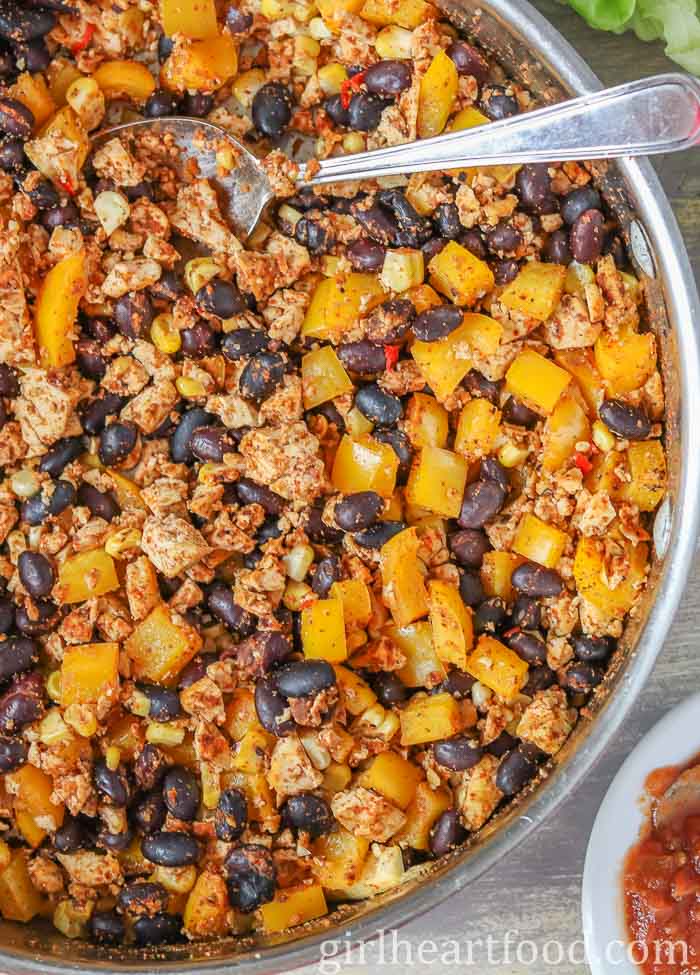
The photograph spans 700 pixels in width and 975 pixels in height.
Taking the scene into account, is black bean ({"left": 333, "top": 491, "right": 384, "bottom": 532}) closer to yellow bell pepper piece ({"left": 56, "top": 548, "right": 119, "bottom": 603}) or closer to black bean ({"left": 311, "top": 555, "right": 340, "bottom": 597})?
black bean ({"left": 311, "top": 555, "right": 340, "bottom": 597})

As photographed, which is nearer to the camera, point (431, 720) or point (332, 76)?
point (431, 720)

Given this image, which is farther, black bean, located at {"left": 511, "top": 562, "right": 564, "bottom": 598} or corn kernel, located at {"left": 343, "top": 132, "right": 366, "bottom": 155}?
corn kernel, located at {"left": 343, "top": 132, "right": 366, "bottom": 155}

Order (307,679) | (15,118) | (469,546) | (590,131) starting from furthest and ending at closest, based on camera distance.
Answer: (469,546)
(15,118)
(307,679)
(590,131)

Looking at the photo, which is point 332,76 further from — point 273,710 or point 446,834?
point 446,834

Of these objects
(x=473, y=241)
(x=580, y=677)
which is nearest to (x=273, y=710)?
(x=580, y=677)

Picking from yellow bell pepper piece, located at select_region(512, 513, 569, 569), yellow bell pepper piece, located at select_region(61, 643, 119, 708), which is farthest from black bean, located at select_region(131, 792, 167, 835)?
yellow bell pepper piece, located at select_region(512, 513, 569, 569)

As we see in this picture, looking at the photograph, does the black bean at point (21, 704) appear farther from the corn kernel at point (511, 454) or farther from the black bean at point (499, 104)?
the black bean at point (499, 104)
